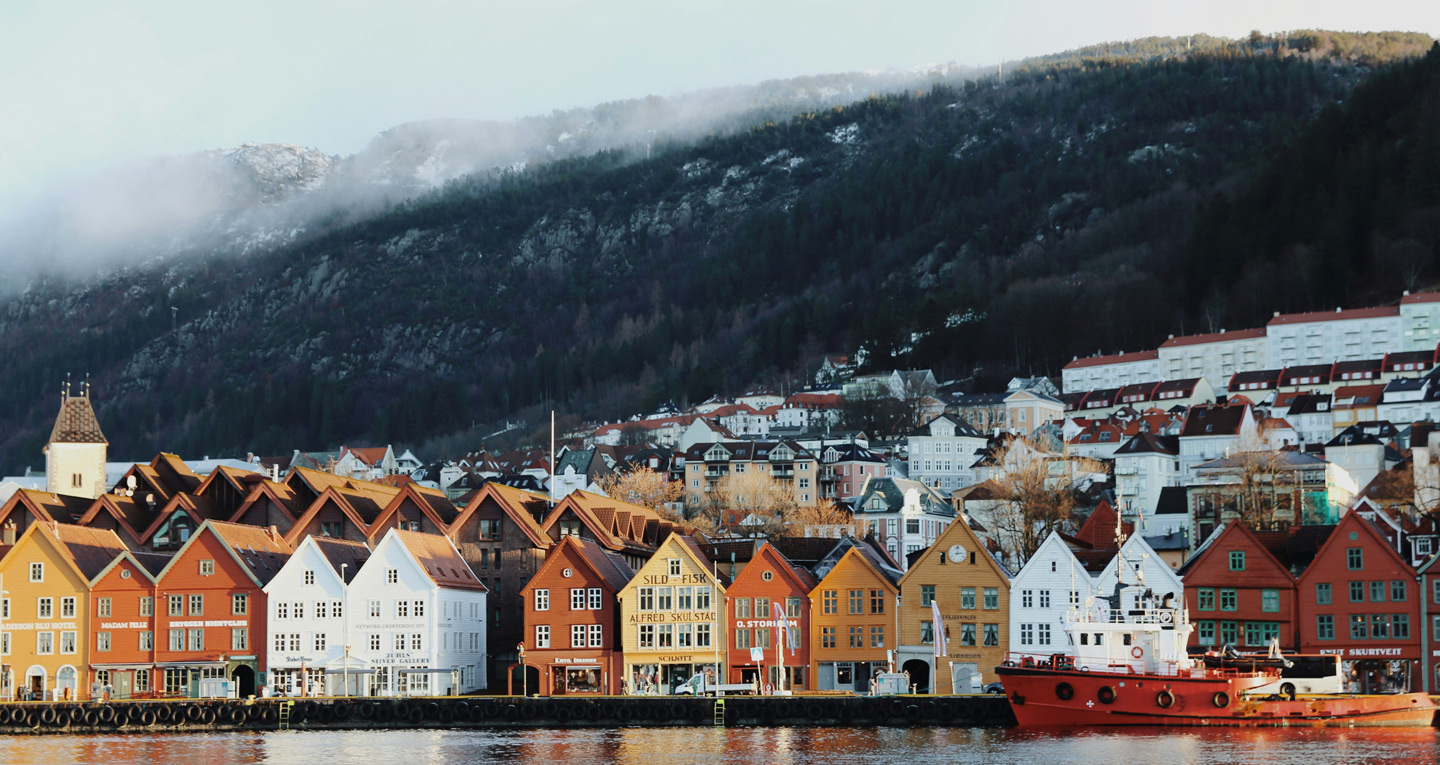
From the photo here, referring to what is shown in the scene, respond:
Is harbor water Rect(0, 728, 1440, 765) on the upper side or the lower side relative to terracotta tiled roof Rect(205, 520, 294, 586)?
lower

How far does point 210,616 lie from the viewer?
93.8m

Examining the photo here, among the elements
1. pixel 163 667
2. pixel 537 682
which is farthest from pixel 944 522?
pixel 163 667

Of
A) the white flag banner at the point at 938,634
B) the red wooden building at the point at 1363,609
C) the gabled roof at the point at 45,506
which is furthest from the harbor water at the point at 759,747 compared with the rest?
the gabled roof at the point at 45,506

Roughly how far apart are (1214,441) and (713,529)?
63.5 m

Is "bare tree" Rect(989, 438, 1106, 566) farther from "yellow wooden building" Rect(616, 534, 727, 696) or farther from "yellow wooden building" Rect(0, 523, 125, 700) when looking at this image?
"yellow wooden building" Rect(0, 523, 125, 700)

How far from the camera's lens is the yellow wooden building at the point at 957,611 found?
291 feet

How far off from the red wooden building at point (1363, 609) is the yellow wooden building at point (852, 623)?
67.6 ft

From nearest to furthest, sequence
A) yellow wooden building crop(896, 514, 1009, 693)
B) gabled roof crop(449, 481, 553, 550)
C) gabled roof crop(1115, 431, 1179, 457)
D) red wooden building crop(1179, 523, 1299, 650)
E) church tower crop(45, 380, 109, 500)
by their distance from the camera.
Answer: red wooden building crop(1179, 523, 1299, 650), yellow wooden building crop(896, 514, 1009, 693), gabled roof crop(449, 481, 553, 550), church tower crop(45, 380, 109, 500), gabled roof crop(1115, 431, 1179, 457)

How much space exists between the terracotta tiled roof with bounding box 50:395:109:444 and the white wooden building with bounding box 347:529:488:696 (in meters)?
43.3

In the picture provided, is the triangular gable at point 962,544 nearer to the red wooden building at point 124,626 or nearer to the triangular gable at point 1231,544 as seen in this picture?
the triangular gable at point 1231,544

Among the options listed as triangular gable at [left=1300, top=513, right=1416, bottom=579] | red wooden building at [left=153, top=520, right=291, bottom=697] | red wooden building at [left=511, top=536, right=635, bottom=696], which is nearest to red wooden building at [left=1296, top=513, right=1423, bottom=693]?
triangular gable at [left=1300, top=513, right=1416, bottom=579]

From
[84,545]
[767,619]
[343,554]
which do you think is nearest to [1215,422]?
[767,619]

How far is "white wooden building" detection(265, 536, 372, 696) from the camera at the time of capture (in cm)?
9212

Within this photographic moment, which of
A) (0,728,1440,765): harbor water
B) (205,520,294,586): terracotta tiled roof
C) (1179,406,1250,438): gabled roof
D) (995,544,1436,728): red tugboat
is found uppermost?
(1179,406,1250,438): gabled roof
